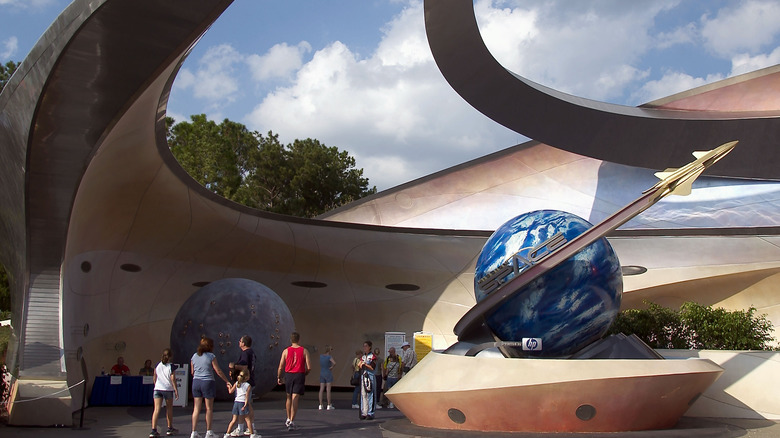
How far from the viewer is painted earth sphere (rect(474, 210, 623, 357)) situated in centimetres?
1111

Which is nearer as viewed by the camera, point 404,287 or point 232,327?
point 232,327

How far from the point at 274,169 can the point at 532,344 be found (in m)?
41.2

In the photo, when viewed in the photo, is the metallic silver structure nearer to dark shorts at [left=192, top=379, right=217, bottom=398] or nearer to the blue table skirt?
the blue table skirt

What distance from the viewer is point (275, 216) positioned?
69.1ft

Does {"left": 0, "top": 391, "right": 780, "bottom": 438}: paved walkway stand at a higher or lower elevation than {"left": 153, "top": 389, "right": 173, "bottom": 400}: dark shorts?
lower

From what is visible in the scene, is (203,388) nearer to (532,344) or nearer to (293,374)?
(293,374)

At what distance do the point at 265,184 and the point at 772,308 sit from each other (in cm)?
3650

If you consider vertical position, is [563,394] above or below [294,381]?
below

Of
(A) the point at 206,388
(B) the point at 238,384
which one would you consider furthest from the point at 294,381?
(A) the point at 206,388

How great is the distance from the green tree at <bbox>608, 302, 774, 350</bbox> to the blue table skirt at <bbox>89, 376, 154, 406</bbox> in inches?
417

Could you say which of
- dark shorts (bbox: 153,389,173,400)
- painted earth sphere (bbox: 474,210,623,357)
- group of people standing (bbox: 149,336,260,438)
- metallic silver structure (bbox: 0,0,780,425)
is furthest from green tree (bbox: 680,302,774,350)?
dark shorts (bbox: 153,389,173,400)

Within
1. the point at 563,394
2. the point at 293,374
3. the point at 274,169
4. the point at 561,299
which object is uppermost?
the point at 274,169

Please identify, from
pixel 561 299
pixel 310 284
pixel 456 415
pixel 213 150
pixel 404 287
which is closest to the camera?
pixel 456 415

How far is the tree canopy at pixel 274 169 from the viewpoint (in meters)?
48.7
